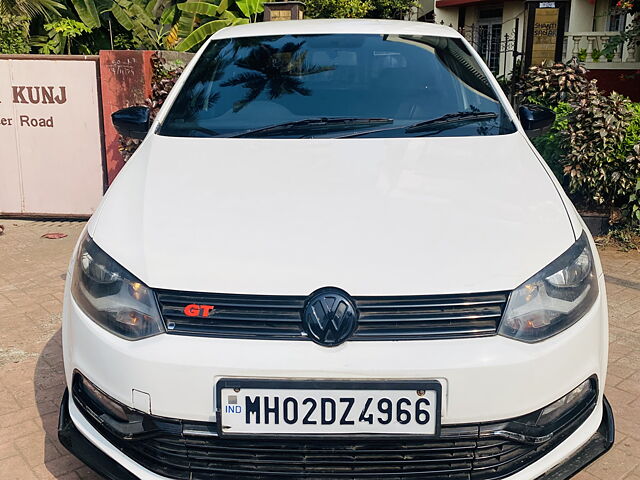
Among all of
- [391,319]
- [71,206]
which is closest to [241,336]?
[391,319]

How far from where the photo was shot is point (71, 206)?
21.3 ft

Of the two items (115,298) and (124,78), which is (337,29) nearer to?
(115,298)

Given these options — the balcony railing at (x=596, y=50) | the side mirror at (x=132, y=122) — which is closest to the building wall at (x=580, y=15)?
the balcony railing at (x=596, y=50)

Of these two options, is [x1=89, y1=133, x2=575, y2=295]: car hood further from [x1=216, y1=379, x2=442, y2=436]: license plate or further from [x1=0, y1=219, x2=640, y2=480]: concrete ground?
[x1=0, y1=219, x2=640, y2=480]: concrete ground

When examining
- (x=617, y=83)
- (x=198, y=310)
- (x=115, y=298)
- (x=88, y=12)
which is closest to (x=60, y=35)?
(x=88, y=12)

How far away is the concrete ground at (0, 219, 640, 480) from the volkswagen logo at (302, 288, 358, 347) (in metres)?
1.28

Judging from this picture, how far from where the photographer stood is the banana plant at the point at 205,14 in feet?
40.5

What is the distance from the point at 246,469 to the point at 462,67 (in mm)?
2258

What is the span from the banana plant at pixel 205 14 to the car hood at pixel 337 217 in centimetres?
1030

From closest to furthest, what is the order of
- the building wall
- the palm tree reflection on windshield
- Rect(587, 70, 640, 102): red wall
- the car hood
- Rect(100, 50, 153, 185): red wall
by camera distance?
the car hood, the palm tree reflection on windshield, Rect(100, 50, 153, 185): red wall, Rect(587, 70, 640, 102): red wall, the building wall

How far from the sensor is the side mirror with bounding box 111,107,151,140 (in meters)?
3.34

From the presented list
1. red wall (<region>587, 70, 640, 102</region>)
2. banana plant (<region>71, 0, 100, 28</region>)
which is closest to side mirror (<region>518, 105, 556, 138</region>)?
red wall (<region>587, 70, 640, 102</region>)

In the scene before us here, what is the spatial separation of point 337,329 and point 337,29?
80.9 inches

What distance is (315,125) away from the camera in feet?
9.37
